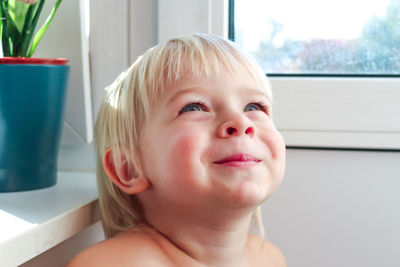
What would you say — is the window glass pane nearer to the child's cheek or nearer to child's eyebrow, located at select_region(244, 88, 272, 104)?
child's eyebrow, located at select_region(244, 88, 272, 104)

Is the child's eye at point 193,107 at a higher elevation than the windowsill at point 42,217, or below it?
higher

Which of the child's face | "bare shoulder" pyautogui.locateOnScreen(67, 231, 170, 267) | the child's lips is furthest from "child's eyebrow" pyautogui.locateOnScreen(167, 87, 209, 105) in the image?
"bare shoulder" pyautogui.locateOnScreen(67, 231, 170, 267)

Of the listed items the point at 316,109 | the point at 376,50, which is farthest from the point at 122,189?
the point at 376,50

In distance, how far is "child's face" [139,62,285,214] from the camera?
76 cm

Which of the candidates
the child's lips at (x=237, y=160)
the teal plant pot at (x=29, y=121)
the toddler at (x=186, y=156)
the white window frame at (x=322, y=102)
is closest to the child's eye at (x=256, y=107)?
the toddler at (x=186, y=156)

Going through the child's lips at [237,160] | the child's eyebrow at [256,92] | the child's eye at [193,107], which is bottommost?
the child's lips at [237,160]

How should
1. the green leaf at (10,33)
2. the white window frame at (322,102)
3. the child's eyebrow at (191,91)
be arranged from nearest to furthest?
1. the child's eyebrow at (191,91)
2. the green leaf at (10,33)
3. the white window frame at (322,102)

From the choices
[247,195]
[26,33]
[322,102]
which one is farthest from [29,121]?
[322,102]

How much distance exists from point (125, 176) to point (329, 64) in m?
0.51

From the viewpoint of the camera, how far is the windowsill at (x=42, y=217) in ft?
2.26

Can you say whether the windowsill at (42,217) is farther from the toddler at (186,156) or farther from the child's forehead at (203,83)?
the child's forehead at (203,83)

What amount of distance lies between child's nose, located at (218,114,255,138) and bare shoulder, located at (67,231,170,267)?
20 centimetres

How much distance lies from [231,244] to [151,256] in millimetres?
139

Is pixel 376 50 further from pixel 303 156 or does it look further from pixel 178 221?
pixel 178 221
